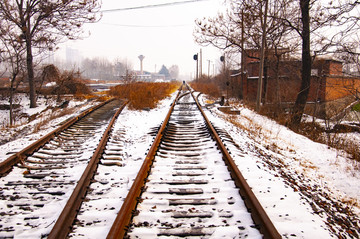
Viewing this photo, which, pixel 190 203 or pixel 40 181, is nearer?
pixel 190 203

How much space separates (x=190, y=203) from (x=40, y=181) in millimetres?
2454

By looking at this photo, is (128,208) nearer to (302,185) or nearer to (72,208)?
(72,208)

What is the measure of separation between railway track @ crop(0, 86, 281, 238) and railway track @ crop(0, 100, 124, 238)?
1 cm

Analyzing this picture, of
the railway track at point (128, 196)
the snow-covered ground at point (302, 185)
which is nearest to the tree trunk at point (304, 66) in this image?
the snow-covered ground at point (302, 185)

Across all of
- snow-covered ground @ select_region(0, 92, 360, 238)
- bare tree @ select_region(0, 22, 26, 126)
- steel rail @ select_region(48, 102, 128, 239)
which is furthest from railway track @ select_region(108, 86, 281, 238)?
bare tree @ select_region(0, 22, 26, 126)

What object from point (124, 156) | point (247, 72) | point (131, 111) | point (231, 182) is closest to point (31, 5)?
point (131, 111)

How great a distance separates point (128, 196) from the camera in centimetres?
292

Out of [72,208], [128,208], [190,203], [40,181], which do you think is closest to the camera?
[128,208]

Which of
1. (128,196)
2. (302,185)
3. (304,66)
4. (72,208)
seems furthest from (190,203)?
(304,66)

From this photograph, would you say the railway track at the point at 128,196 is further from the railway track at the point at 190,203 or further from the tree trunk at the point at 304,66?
the tree trunk at the point at 304,66

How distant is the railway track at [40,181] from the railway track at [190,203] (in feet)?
3.17

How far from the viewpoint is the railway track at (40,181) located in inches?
107

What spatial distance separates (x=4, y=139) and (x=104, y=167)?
5.60 metres

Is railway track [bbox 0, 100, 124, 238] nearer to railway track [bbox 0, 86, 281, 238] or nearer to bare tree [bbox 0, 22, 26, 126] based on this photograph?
railway track [bbox 0, 86, 281, 238]
